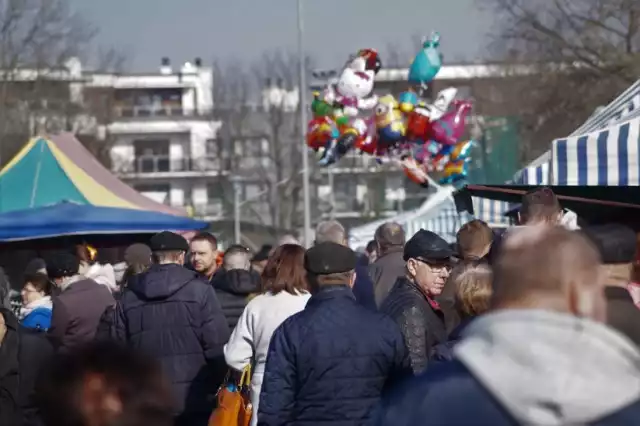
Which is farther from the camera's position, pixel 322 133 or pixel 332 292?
pixel 322 133

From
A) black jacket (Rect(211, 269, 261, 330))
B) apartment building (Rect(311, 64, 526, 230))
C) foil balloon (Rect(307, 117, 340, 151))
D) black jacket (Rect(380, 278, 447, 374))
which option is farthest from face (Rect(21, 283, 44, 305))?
apartment building (Rect(311, 64, 526, 230))

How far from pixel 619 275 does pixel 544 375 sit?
1.52 m

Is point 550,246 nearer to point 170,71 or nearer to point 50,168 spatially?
point 50,168

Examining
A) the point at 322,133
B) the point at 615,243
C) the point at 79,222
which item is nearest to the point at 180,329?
the point at 615,243

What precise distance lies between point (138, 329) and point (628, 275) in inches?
153

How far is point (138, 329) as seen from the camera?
24.4 feet

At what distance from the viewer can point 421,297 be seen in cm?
630

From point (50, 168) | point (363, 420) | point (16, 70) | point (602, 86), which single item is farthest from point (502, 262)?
point (16, 70)

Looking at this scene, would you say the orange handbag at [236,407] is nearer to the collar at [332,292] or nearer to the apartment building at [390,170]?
the collar at [332,292]

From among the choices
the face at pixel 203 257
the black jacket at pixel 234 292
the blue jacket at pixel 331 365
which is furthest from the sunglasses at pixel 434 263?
the face at pixel 203 257

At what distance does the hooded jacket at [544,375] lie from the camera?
2.76 m

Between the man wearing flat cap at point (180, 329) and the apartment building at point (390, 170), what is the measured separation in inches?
1407

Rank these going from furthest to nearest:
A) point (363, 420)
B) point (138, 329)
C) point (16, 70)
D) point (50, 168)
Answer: point (16, 70) < point (50, 168) < point (138, 329) < point (363, 420)

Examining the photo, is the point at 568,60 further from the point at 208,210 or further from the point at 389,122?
the point at 208,210
